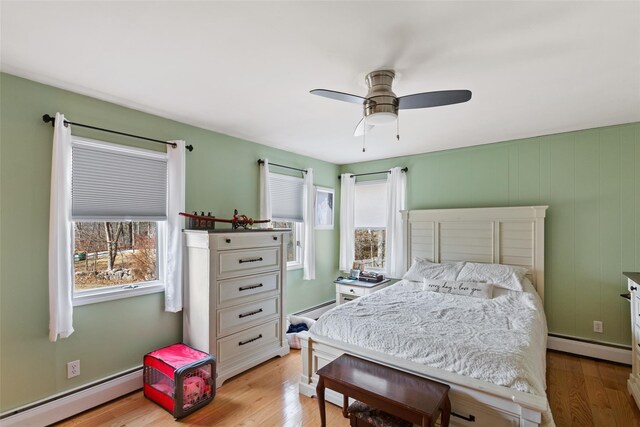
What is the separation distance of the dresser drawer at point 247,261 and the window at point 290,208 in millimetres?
785

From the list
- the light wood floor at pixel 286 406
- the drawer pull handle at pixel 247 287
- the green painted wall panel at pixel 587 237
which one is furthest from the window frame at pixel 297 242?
the green painted wall panel at pixel 587 237

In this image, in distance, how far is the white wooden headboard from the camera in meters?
3.37

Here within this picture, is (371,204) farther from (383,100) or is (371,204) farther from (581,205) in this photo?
(383,100)

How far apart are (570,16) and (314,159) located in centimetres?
338

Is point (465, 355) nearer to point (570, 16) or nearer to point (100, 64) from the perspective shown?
point (570, 16)

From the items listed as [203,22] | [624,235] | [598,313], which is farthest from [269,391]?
[624,235]

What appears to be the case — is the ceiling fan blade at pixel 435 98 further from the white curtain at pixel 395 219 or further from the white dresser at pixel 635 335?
the white curtain at pixel 395 219

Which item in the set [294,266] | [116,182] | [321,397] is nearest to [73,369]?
[116,182]

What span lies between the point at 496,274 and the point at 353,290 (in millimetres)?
1736

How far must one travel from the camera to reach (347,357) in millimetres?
2254

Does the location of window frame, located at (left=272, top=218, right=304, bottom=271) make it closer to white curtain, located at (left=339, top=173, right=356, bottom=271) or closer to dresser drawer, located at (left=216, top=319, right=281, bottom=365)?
white curtain, located at (left=339, top=173, right=356, bottom=271)

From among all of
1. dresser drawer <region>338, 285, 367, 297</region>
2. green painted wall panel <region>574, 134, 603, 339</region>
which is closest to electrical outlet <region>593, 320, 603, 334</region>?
green painted wall panel <region>574, 134, 603, 339</region>

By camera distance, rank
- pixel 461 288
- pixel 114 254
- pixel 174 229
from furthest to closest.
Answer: pixel 461 288 → pixel 174 229 → pixel 114 254

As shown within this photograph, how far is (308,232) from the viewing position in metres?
4.29
